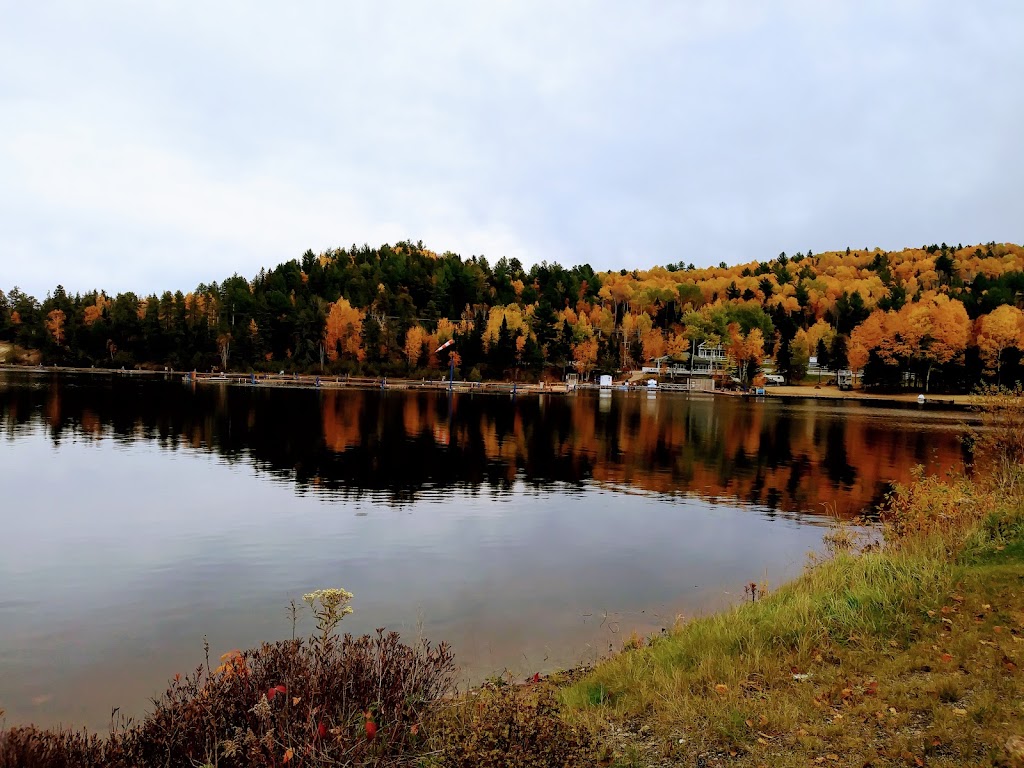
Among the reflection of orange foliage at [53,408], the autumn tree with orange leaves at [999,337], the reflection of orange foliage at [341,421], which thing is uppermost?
the autumn tree with orange leaves at [999,337]

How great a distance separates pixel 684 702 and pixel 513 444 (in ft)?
114

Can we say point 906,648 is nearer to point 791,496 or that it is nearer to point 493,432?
point 791,496

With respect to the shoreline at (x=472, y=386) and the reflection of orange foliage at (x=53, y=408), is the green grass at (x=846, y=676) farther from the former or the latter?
the shoreline at (x=472, y=386)

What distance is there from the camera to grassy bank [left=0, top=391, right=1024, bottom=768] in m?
5.58

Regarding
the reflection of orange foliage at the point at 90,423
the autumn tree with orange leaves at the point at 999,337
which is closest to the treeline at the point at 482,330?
the autumn tree with orange leaves at the point at 999,337

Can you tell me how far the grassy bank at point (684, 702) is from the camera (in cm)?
558

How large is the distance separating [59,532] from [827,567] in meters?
21.3

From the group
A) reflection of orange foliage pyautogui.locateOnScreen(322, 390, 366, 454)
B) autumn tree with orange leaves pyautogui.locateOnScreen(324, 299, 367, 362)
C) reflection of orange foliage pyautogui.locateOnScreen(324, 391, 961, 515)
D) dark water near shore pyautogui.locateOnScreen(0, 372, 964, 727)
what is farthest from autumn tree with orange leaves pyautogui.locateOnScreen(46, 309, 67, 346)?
dark water near shore pyautogui.locateOnScreen(0, 372, 964, 727)

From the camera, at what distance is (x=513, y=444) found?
4216cm

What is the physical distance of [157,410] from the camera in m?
56.6

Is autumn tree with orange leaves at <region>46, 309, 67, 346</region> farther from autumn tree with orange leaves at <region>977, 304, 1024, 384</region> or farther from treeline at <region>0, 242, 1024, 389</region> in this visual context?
autumn tree with orange leaves at <region>977, 304, 1024, 384</region>

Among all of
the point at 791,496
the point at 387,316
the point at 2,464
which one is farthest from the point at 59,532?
the point at 387,316

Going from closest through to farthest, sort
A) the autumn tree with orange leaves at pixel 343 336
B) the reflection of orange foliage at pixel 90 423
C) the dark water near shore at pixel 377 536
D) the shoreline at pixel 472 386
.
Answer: the dark water near shore at pixel 377 536 → the reflection of orange foliage at pixel 90 423 → the shoreline at pixel 472 386 → the autumn tree with orange leaves at pixel 343 336

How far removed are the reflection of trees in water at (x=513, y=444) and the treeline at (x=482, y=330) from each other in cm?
6164
